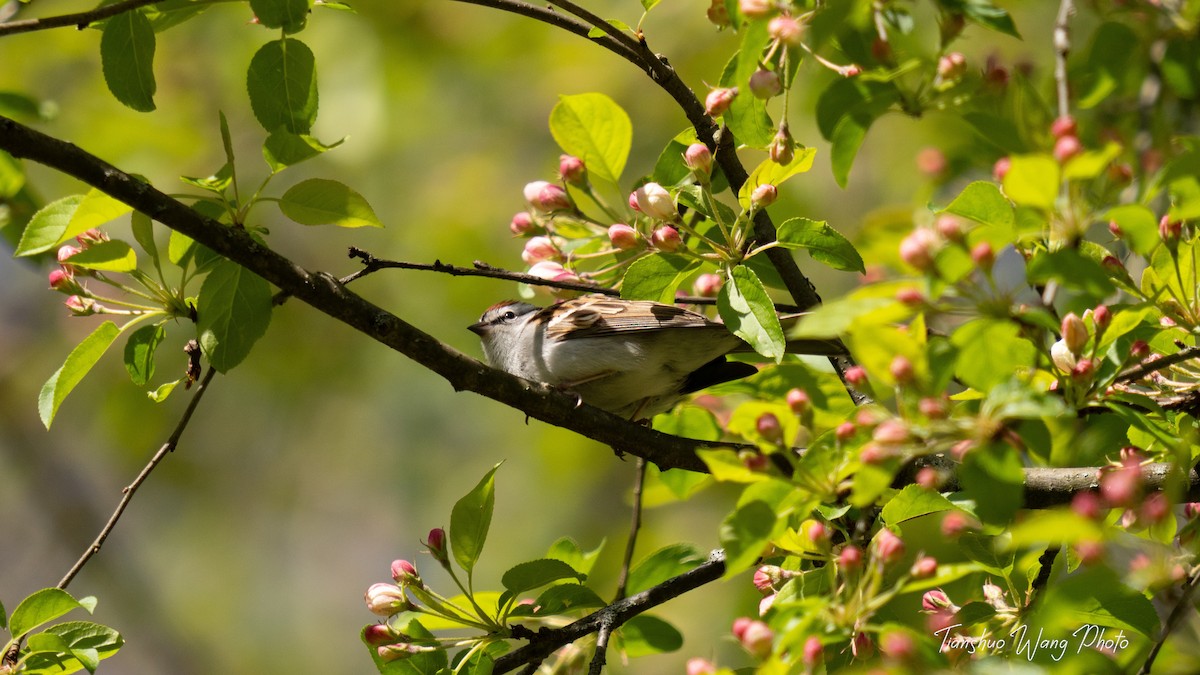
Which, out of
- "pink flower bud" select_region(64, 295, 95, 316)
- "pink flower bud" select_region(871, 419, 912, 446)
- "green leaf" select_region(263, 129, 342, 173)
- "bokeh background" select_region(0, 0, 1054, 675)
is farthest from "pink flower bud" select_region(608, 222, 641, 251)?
"bokeh background" select_region(0, 0, 1054, 675)

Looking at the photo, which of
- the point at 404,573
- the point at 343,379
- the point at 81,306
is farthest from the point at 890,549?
the point at 343,379

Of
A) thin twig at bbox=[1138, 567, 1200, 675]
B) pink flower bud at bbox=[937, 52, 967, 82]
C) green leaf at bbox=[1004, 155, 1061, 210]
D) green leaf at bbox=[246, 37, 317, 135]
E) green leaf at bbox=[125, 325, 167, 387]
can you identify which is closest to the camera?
green leaf at bbox=[1004, 155, 1061, 210]

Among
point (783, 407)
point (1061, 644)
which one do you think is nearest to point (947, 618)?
point (1061, 644)

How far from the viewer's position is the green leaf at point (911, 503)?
2.41 m

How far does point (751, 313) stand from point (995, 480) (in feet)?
2.84

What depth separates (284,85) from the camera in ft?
8.50

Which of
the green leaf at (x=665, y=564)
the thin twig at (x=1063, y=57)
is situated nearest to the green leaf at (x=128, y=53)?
the green leaf at (x=665, y=564)

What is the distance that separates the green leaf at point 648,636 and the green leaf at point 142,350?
5.34 feet

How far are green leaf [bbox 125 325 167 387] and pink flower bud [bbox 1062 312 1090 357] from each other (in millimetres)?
2337

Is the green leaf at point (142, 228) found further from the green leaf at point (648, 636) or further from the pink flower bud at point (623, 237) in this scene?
the green leaf at point (648, 636)

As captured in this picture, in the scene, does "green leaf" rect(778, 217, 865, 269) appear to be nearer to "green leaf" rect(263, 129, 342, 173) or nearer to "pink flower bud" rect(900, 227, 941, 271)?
"pink flower bud" rect(900, 227, 941, 271)

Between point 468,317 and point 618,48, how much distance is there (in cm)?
467

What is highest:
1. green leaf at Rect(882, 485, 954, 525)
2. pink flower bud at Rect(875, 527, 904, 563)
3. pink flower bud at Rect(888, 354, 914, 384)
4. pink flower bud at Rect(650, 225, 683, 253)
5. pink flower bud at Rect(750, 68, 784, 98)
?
pink flower bud at Rect(750, 68, 784, 98)

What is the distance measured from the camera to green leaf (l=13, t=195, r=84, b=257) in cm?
248
